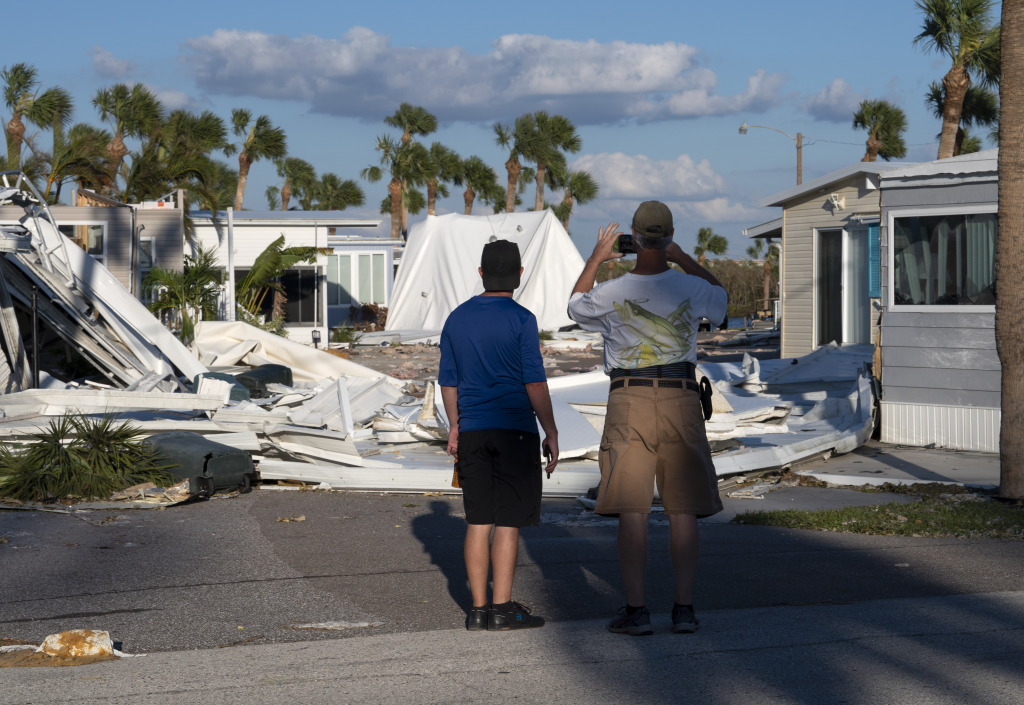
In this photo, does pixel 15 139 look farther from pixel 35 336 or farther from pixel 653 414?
pixel 653 414

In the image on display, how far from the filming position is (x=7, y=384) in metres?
12.8

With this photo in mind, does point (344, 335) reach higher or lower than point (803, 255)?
lower

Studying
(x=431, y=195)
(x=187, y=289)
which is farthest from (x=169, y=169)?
(x=431, y=195)

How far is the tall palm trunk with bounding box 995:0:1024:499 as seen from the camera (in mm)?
7344

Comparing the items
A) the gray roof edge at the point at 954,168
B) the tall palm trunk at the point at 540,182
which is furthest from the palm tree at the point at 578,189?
the gray roof edge at the point at 954,168

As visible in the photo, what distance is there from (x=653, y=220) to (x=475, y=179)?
4975 centimetres

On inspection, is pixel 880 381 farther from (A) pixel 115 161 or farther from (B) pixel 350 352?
(A) pixel 115 161

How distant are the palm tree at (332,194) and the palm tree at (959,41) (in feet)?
153

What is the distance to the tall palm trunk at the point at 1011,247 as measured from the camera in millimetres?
7344

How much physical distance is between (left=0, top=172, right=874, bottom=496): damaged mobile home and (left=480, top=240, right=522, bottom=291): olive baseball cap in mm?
4242

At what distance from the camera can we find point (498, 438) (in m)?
4.41

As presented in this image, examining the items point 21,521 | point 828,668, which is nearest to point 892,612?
point 828,668

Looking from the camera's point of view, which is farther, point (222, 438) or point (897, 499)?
point (222, 438)

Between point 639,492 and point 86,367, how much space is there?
12.5 meters
